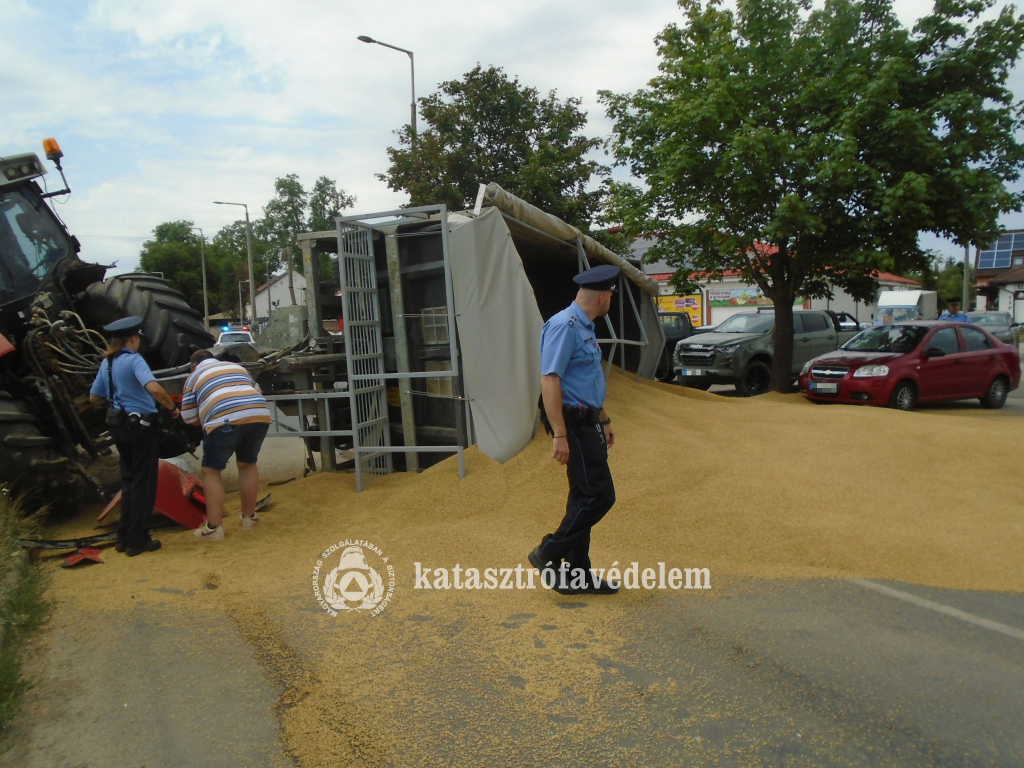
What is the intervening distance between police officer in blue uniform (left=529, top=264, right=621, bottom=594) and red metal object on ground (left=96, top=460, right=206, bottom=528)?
3.38m

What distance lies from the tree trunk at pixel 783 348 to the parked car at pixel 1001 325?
12.9 meters

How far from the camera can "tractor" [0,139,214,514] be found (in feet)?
19.0

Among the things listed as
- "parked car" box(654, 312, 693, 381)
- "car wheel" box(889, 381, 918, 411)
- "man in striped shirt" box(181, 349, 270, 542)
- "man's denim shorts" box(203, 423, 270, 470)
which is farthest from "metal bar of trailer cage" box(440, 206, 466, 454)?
"parked car" box(654, 312, 693, 381)

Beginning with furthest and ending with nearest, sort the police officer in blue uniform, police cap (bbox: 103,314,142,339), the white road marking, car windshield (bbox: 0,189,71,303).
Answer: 1. car windshield (bbox: 0,189,71,303)
2. police cap (bbox: 103,314,142,339)
3. the police officer in blue uniform
4. the white road marking

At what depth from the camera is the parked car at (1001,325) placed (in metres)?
23.7

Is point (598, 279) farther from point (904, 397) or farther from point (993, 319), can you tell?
point (993, 319)

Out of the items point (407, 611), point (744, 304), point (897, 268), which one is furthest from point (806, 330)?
point (744, 304)

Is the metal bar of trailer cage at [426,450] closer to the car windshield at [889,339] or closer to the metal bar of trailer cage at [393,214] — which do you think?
the metal bar of trailer cage at [393,214]

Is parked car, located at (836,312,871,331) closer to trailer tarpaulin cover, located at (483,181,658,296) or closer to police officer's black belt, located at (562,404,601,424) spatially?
trailer tarpaulin cover, located at (483,181,658,296)

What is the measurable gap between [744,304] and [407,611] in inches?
1492

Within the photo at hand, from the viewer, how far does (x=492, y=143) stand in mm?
19703

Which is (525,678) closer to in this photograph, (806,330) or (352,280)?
(352,280)

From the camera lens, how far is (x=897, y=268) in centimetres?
1185

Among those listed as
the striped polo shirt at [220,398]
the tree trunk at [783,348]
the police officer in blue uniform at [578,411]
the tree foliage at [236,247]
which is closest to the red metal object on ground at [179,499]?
the striped polo shirt at [220,398]
